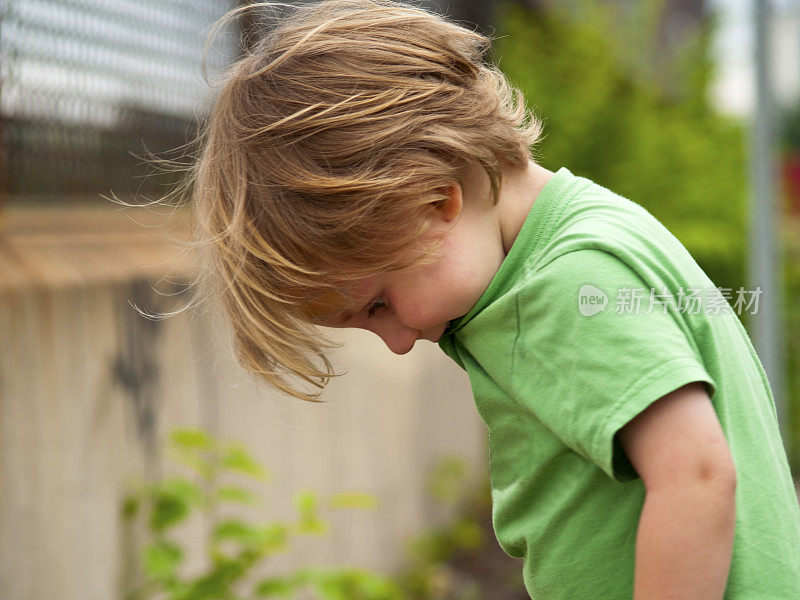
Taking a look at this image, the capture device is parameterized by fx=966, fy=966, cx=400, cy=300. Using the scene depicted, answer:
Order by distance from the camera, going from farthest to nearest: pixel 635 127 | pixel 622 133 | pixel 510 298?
pixel 635 127, pixel 622 133, pixel 510 298

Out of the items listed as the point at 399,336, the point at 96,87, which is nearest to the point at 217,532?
the point at 96,87

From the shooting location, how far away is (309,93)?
4.66ft

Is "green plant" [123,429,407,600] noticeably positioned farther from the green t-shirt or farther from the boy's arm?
the boy's arm

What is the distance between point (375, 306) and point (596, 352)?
406 millimetres

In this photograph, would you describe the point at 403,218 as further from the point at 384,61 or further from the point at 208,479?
the point at 208,479

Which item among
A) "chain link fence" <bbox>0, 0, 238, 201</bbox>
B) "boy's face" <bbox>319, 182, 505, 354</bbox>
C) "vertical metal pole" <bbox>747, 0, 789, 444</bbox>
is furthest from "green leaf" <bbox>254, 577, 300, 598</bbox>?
"vertical metal pole" <bbox>747, 0, 789, 444</bbox>

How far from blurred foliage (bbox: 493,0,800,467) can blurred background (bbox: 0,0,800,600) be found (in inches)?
30.3

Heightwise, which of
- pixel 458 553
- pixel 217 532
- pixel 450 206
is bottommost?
pixel 458 553

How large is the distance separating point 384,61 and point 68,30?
6.04ft

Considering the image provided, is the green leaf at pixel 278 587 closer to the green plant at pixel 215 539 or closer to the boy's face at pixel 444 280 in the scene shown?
the green plant at pixel 215 539

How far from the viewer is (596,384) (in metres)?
1.17

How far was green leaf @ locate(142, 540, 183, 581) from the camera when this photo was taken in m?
2.68

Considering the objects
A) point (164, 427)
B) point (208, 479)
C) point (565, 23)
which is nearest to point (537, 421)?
point (208, 479)

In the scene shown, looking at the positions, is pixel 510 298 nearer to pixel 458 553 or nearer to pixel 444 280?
pixel 444 280
